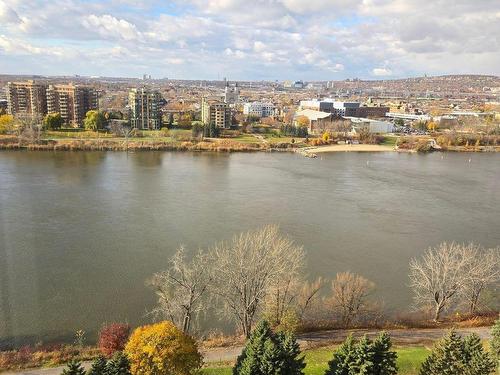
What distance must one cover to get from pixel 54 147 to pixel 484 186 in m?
13.2

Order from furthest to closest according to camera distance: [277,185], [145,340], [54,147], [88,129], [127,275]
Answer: [88,129] < [54,147] < [277,185] < [127,275] < [145,340]

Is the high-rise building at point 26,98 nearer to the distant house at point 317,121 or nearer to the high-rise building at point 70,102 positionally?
the high-rise building at point 70,102

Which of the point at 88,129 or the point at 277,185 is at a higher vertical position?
the point at 88,129

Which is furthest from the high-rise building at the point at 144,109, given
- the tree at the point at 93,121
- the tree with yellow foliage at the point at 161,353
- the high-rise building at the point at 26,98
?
the tree with yellow foliage at the point at 161,353

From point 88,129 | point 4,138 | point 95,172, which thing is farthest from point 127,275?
point 88,129

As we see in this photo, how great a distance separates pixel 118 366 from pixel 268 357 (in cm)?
100

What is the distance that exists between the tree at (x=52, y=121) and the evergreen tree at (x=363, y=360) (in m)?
16.7

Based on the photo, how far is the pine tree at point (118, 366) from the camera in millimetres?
2953

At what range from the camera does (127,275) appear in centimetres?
580

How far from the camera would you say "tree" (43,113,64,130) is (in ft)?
56.1

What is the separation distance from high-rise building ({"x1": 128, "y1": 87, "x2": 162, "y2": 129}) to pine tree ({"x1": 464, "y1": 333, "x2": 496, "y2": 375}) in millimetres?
17563

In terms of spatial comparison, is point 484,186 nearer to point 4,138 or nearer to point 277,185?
point 277,185

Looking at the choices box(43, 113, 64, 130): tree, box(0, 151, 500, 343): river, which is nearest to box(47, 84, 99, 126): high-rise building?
box(43, 113, 64, 130): tree

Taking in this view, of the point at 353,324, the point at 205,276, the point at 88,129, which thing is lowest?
the point at 353,324
